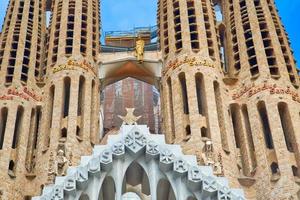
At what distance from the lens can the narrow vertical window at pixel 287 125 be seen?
85.7ft

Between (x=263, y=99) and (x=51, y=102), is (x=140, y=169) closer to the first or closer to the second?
(x=263, y=99)

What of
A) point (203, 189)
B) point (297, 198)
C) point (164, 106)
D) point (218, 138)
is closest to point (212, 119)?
point (218, 138)

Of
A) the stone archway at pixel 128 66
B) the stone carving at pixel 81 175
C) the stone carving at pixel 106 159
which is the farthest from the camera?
the stone archway at pixel 128 66

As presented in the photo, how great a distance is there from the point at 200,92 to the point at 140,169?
1011 centimetres

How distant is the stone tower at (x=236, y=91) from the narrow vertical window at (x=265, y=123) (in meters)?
0.04

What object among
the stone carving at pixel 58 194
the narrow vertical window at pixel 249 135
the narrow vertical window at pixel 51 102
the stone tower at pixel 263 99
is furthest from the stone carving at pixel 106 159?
the narrow vertical window at pixel 51 102

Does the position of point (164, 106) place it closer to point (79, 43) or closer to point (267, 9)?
point (79, 43)

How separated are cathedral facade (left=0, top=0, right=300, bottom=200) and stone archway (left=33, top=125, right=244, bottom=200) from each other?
468 cm

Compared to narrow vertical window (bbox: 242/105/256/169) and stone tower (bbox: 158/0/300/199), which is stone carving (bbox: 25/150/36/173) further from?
narrow vertical window (bbox: 242/105/256/169)

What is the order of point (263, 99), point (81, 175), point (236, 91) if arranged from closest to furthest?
point (81, 175) < point (263, 99) < point (236, 91)

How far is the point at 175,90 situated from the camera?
94.6 ft

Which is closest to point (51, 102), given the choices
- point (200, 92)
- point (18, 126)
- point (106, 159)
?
point (18, 126)

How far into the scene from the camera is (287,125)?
87.7ft

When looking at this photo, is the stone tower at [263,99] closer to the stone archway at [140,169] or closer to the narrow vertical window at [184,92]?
the narrow vertical window at [184,92]
